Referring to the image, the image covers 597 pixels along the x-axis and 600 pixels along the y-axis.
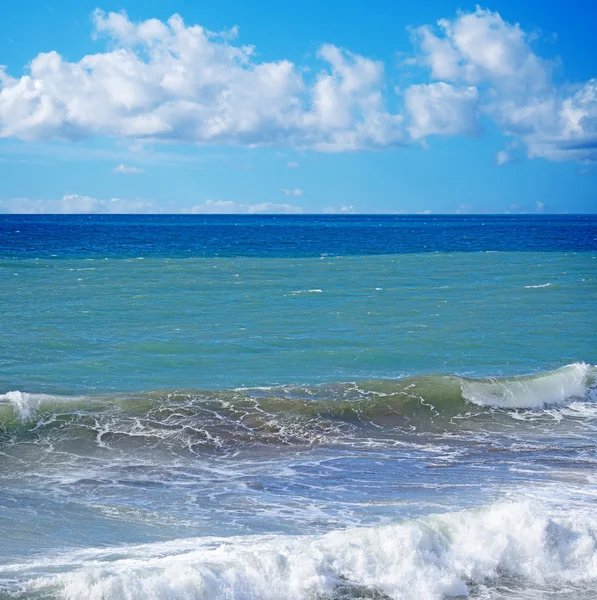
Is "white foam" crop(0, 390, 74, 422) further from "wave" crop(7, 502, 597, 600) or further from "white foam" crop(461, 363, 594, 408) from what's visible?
"white foam" crop(461, 363, 594, 408)

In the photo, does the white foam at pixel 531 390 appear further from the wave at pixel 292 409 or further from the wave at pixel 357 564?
the wave at pixel 357 564

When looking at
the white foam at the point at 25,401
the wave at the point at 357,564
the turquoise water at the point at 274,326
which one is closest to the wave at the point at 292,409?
the white foam at the point at 25,401

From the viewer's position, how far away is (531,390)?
54.8ft

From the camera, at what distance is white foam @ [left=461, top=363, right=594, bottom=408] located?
53.3 ft

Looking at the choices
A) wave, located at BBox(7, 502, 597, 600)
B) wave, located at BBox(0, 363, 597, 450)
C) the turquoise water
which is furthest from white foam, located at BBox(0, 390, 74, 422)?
wave, located at BBox(7, 502, 597, 600)

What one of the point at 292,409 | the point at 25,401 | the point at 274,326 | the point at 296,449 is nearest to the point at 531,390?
the point at 292,409

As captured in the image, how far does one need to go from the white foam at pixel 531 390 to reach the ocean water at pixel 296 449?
53 millimetres

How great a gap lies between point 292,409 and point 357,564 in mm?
6835

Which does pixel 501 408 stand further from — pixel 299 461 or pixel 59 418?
pixel 59 418

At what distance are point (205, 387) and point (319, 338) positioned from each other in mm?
6092

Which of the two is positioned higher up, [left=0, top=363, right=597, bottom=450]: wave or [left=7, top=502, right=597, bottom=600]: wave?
[left=0, top=363, right=597, bottom=450]: wave

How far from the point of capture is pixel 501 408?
52.4 ft

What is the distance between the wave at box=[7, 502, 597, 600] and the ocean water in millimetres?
23

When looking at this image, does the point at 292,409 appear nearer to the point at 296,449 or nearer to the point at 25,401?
the point at 296,449
